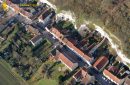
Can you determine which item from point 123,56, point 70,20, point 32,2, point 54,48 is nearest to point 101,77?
point 123,56

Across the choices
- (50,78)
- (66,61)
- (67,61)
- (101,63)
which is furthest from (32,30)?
(101,63)

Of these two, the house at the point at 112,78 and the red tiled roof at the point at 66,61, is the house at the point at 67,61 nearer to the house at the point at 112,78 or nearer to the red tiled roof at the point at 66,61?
the red tiled roof at the point at 66,61

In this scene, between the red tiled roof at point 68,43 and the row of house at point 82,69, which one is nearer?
the row of house at point 82,69

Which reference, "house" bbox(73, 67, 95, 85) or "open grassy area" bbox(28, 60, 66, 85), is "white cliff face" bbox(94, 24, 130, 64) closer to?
"house" bbox(73, 67, 95, 85)

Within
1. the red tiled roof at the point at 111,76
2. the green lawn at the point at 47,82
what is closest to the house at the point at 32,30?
the green lawn at the point at 47,82

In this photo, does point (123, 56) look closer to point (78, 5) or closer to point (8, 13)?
point (78, 5)

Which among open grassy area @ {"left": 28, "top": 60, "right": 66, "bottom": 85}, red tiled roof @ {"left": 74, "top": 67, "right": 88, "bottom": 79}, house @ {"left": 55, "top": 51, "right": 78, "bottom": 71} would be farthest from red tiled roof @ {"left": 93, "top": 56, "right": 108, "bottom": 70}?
open grassy area @ {"left": 28, "top": 60, "right": 66, "bottom": 85}

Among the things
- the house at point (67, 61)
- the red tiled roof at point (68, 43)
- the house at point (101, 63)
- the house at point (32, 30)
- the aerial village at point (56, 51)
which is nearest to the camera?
the aerial village at point (56, 51)
